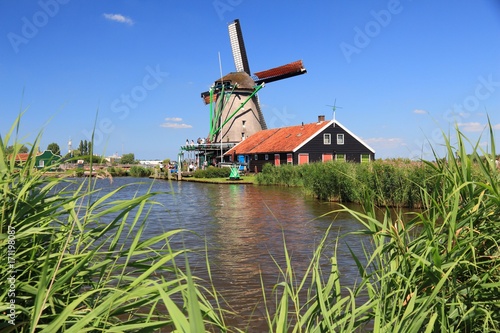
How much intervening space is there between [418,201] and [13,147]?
12785 millimetres

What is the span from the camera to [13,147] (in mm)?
2521

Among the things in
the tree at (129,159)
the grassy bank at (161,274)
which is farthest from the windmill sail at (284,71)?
the grassy bank at (161,274)

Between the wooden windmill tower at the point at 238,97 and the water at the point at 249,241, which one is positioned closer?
the water at the point at 249,241

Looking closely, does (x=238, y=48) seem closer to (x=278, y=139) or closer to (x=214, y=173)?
(x=278, y=139)

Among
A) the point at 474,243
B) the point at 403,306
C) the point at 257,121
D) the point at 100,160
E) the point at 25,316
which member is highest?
the point at 257,121

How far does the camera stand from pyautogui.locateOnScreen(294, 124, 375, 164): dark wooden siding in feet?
109

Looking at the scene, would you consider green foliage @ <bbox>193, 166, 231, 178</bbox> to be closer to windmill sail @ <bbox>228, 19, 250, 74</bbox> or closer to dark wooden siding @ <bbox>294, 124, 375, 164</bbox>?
dark wooden siding @ <bbox>294, 124, 375, 164</bbox>

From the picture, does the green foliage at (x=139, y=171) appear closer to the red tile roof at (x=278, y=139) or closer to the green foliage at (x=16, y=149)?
the red tile roof at (x=278, y=139)

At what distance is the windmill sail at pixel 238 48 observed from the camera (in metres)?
42.7

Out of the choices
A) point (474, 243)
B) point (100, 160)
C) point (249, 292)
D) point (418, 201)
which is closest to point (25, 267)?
point (100, 160)

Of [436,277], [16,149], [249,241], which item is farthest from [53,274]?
[249,241]

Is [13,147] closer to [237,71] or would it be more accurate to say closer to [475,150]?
[475,150]

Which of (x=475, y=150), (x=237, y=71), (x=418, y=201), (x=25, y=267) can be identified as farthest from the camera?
(x=237, y=71)

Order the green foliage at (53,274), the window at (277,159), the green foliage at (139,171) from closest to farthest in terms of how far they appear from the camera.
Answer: the green foliage at (53,274), the window at (277,159), the green foliage at (139,171)
